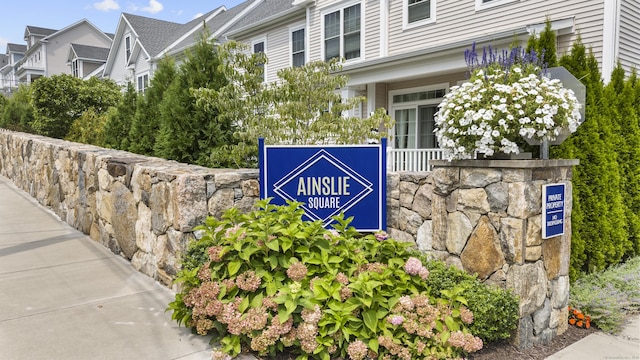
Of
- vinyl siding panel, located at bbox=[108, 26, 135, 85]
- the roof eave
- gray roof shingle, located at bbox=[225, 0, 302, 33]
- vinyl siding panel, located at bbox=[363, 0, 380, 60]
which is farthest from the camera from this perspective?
vinyl siding panel, located at bbox=[108, 26, 135, 85]

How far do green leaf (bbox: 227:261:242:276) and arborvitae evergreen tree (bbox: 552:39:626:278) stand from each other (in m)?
3.00

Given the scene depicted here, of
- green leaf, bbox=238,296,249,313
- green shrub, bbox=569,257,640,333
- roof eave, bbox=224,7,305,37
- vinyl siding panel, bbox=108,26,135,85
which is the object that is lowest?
green shrub, bbox=569,257,640,333

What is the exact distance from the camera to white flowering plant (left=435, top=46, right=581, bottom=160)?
3.20 meters

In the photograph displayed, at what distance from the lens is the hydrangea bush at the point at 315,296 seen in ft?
9.30

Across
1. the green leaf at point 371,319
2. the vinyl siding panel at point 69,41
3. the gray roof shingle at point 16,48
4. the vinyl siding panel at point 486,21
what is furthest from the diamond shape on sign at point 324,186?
the gray roof shingle at point 16,48

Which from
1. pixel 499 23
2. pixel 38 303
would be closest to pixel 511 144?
pixel 38 303

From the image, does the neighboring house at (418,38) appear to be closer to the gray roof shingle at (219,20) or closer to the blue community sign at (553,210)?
the blue community sign at (553,210)

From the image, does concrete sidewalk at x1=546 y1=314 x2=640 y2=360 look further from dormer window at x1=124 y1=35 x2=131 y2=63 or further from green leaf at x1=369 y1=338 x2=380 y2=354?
dormer window at x1=124 y1=35 x2=131 y2=63

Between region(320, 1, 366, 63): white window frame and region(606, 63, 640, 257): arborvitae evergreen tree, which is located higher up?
region(320, 1, 366, 63): white window frame

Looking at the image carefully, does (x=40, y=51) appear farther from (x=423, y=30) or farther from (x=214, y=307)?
→ (x=214, y=307)

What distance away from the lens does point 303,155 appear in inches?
157

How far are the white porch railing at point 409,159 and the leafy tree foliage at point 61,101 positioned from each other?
9938 millimetres

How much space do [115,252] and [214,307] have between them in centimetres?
Result: 262

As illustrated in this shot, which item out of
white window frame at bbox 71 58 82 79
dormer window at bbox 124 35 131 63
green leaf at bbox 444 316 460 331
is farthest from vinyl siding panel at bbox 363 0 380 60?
white window frame at bbox 71 58 82 79
